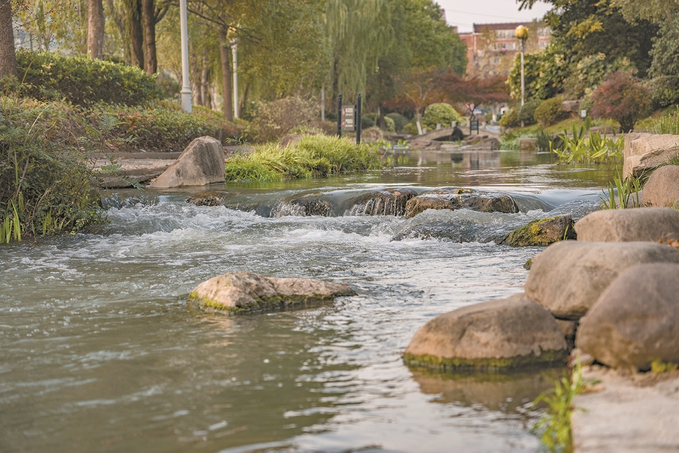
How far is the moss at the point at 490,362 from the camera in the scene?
158 inches

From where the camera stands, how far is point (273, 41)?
87.1 feet

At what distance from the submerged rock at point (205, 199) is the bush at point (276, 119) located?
13.3 m

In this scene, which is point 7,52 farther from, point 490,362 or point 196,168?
point 490,362

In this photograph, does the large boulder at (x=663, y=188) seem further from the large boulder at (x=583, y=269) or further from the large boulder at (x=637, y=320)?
the large boulder at (x=637, y=320)

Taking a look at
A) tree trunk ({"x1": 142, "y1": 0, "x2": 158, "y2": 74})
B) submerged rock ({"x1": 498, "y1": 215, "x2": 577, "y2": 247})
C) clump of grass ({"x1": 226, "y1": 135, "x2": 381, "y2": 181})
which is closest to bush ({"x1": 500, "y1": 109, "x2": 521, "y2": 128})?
clump of grass ({"x1": 226, "y1": 135, "x2": 381, "y2": 181})

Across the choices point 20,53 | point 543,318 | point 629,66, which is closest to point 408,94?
point 629,66

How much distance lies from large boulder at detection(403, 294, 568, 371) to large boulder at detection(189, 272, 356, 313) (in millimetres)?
1708

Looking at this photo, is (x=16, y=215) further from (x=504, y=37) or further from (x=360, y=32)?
(x=504, y=37)

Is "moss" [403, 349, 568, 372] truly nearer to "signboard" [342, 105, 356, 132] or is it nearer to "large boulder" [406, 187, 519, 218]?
"large boulder" [406, 187, 519, 218]

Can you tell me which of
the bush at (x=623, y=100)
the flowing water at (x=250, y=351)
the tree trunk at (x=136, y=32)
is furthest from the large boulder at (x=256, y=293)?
the bush at (x=623, y=100)

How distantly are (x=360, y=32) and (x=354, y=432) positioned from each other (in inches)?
1631

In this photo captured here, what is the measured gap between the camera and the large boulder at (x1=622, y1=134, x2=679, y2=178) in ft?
34.6

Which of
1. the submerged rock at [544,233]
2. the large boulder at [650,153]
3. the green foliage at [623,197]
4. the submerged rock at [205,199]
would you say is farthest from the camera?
the submerged rock at [205,199]

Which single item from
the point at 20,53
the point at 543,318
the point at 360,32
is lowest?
the point at 543,318
